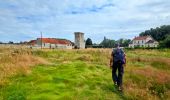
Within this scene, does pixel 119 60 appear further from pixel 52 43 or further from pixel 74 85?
pixel 52 43

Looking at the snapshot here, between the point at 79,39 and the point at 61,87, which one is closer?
the point at 61,87

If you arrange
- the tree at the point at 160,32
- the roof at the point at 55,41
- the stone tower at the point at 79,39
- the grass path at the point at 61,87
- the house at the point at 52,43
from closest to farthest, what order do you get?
the grass path at the point at 61,87 < the stone tower at the point at 79,39 < the house at the point at 52,43 < the roof at the point at 55,41 < the tree at the point at 160,32

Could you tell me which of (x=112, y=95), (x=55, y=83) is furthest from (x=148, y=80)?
(x=55, y=83)

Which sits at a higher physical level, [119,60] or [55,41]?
[55,41]

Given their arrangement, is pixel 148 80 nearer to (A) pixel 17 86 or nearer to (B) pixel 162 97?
(B) pixel 162 97

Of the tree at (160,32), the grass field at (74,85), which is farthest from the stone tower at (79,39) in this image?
the grass field at (74,85)

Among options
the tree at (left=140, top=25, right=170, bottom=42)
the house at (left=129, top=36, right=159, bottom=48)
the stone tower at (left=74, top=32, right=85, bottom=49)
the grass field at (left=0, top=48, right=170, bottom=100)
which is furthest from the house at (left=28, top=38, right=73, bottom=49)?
the grass field at (left=0, top=48, right=170, bottom=100)

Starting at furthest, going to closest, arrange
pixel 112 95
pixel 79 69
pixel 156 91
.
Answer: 1. pixel 79 69
2. pixel 156 91
3. pixel 112 95

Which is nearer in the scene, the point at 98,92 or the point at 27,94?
the point at 27,94

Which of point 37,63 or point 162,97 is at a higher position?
point 37,63

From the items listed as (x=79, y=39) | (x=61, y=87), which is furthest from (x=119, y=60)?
(x=79, y=39)

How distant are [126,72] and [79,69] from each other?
9.15ft

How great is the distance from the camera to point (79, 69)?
58.9 ft

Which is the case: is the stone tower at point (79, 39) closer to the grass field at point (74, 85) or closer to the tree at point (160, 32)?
the tree at point (160, 32)
